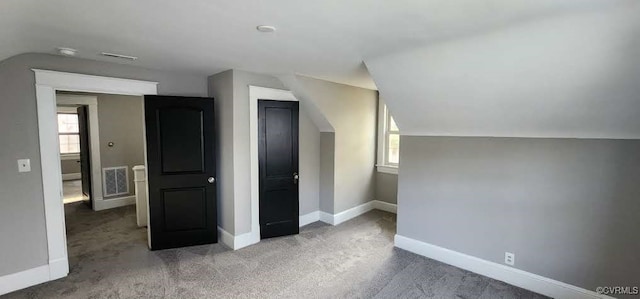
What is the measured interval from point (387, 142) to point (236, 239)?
2993mm

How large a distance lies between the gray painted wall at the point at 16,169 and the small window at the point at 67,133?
6584mm

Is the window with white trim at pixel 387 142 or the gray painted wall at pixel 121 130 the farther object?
the gray painted wall at pixel 121 130

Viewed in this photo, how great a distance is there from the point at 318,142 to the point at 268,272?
2157 mm

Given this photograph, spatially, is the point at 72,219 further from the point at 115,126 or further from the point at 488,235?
the point at 488,235

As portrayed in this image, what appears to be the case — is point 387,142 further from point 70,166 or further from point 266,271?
point 70,166

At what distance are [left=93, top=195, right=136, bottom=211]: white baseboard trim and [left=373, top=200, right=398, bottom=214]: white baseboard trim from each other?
15.4 feet

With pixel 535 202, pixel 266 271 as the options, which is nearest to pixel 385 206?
pixel 535 202

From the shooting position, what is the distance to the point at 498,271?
287 centimetres

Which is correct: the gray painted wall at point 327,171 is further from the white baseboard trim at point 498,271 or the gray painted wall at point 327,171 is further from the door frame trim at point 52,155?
the door frame trim at point 52,155

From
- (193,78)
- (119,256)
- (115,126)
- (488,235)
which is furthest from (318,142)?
(115,126)

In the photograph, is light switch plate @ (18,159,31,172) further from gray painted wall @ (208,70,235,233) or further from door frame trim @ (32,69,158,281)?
gray painted wall @ (208,70,235,233)

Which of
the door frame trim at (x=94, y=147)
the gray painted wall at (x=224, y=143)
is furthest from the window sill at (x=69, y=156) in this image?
the gray painted wall at (x=224, y=143)

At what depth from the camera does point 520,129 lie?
2.66 meters

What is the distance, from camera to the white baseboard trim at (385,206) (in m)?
4.99
